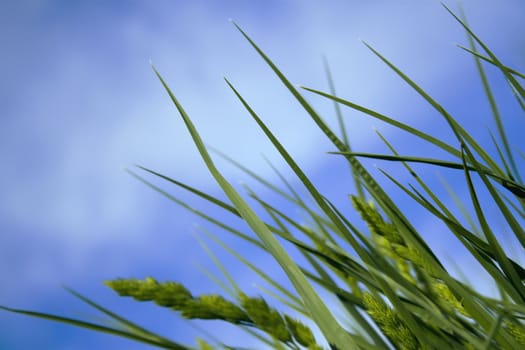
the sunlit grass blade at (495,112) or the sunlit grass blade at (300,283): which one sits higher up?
the sunlit grass blade at (495,112)

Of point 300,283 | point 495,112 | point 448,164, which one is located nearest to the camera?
point 300,283

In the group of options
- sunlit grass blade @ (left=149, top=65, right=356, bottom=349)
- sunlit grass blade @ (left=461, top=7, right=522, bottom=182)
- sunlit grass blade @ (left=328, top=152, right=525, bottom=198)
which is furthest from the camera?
sunlit grass blade @ (left=461, top=7, right=522, bottom=182)

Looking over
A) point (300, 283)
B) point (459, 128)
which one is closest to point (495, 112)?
point (459, 128)

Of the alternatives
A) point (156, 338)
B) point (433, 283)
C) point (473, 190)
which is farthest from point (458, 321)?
point (156, 338)

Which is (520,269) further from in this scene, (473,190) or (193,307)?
(193,307)

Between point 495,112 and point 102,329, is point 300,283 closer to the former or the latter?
point 102,329

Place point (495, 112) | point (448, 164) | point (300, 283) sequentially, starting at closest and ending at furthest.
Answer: point (300, 283) < point (448, 164) < point (495, 112)

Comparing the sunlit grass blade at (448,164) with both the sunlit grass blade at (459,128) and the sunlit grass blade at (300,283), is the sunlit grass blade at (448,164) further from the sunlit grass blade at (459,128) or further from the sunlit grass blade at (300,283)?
the sunlit grass blade at (300,283)

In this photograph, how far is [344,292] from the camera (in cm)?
59

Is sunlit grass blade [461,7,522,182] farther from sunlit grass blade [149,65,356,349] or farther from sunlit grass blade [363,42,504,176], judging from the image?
sunlit grass blade [149,65,356,349]

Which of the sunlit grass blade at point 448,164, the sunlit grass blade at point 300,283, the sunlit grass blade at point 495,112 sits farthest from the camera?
the sunlit grass blade at point 495,112

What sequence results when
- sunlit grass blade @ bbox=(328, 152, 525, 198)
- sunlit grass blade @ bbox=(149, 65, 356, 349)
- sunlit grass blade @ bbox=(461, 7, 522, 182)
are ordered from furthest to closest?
sunlit grass blade @ bbox=(461, 7, 522, 182), sunlit grass blade @ bbox=(328, 152, 525, 198), sunlit grass blade @ bbox=(149, 65, 356, 349)

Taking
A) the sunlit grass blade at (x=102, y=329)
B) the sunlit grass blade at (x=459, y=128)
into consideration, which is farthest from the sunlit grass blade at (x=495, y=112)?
the sunlit grass blade at (x=102, y=329)

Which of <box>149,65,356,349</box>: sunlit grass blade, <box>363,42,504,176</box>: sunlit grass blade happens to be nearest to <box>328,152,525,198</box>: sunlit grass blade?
<box>363,42,504,176</box>: sunlit grass blade
